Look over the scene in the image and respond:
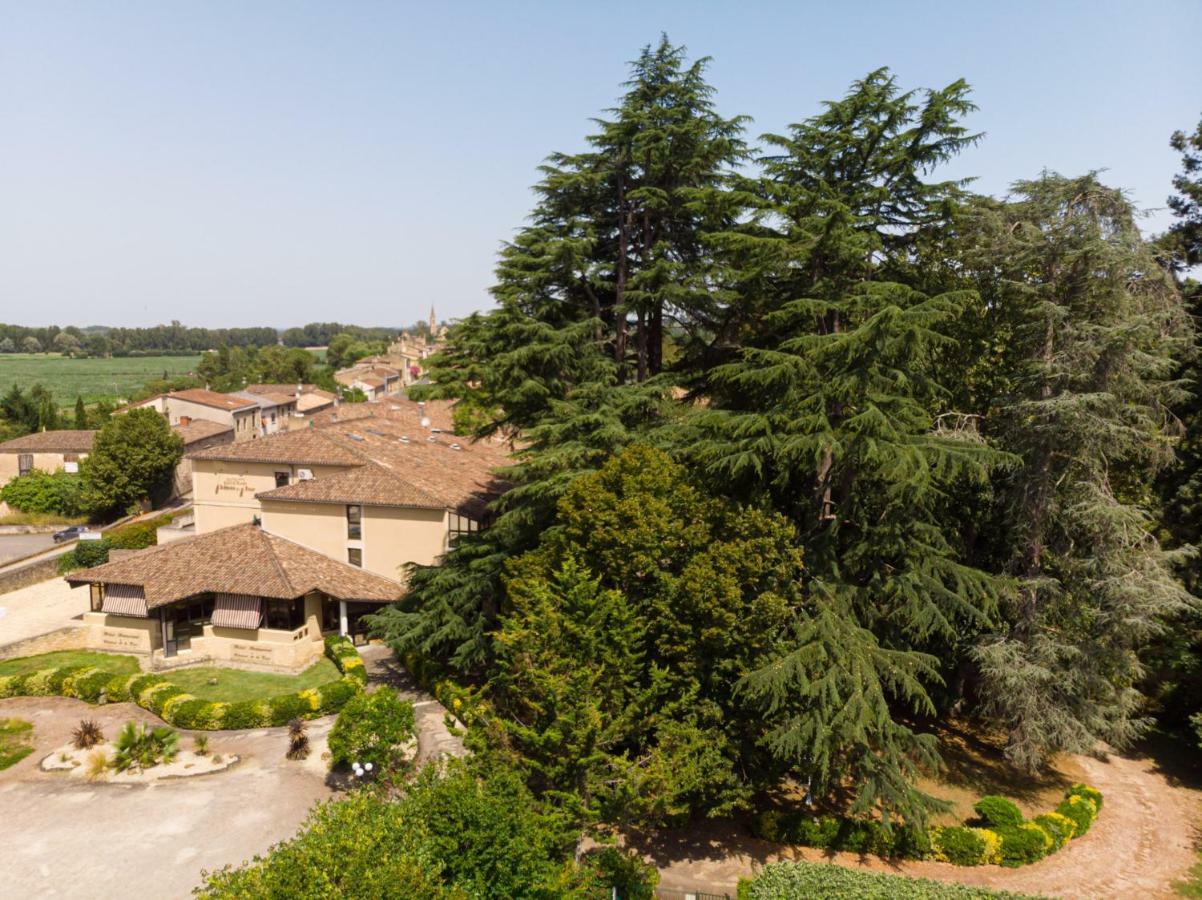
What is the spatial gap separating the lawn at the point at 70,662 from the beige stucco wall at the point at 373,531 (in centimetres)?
804

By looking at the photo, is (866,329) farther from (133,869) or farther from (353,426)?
(353,426)

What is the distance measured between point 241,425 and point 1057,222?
77.6 meters

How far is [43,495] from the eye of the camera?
60.5 m

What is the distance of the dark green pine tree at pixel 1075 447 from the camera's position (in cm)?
2064

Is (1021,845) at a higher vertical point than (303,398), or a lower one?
lower

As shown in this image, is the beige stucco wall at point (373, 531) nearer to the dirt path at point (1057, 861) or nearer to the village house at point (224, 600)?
the village house at point (224, 600)

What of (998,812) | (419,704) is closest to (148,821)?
(419,704)

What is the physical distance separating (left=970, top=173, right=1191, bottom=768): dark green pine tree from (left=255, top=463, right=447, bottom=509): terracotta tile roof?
76.6 ft

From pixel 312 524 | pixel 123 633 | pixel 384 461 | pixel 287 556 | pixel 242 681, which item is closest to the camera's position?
pixel 242 681

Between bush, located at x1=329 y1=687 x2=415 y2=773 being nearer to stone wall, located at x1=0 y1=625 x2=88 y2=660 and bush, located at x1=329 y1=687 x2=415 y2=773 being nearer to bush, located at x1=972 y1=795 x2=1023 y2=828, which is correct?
bush, located at x1=972 y1=795 x2=1023 y2=828

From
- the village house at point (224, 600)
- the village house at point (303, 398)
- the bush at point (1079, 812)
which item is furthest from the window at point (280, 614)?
the village house at point (303, 398)

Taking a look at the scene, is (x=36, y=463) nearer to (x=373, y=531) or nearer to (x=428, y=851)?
(x=373, y=531)

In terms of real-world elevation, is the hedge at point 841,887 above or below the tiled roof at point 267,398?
below

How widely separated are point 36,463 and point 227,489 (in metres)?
40.0
